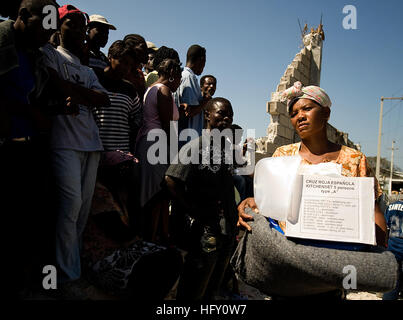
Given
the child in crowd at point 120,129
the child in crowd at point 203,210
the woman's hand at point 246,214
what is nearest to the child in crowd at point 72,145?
the child in crowd at point 120,129

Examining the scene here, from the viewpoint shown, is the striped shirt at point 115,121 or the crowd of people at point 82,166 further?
the striped shirt at point 115,121

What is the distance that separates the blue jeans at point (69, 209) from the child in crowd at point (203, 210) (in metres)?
0.68

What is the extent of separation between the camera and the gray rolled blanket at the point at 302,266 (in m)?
1.41

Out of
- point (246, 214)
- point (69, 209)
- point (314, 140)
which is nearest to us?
point (246, 214)

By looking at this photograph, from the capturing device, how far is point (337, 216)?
4.92ft

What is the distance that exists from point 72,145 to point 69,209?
49 centimetres

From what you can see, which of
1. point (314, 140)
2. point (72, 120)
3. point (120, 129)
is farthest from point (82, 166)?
point (314, 140)

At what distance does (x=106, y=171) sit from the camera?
2.72 metres

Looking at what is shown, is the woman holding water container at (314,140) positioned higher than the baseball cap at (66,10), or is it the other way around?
the baseball cap at (66,10)

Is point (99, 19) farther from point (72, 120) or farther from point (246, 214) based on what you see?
point (246, 214)

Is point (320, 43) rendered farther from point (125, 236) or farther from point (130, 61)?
point (125, 236)

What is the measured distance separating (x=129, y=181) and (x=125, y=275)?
3.11 ft

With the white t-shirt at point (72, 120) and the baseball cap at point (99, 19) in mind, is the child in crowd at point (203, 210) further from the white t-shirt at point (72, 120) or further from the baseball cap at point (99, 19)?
the baseball cap at point (99, 19)

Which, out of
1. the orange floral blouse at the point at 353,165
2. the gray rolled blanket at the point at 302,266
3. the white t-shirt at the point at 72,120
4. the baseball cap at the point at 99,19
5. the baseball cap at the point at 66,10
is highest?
the baseball cap at the point at 99,19
